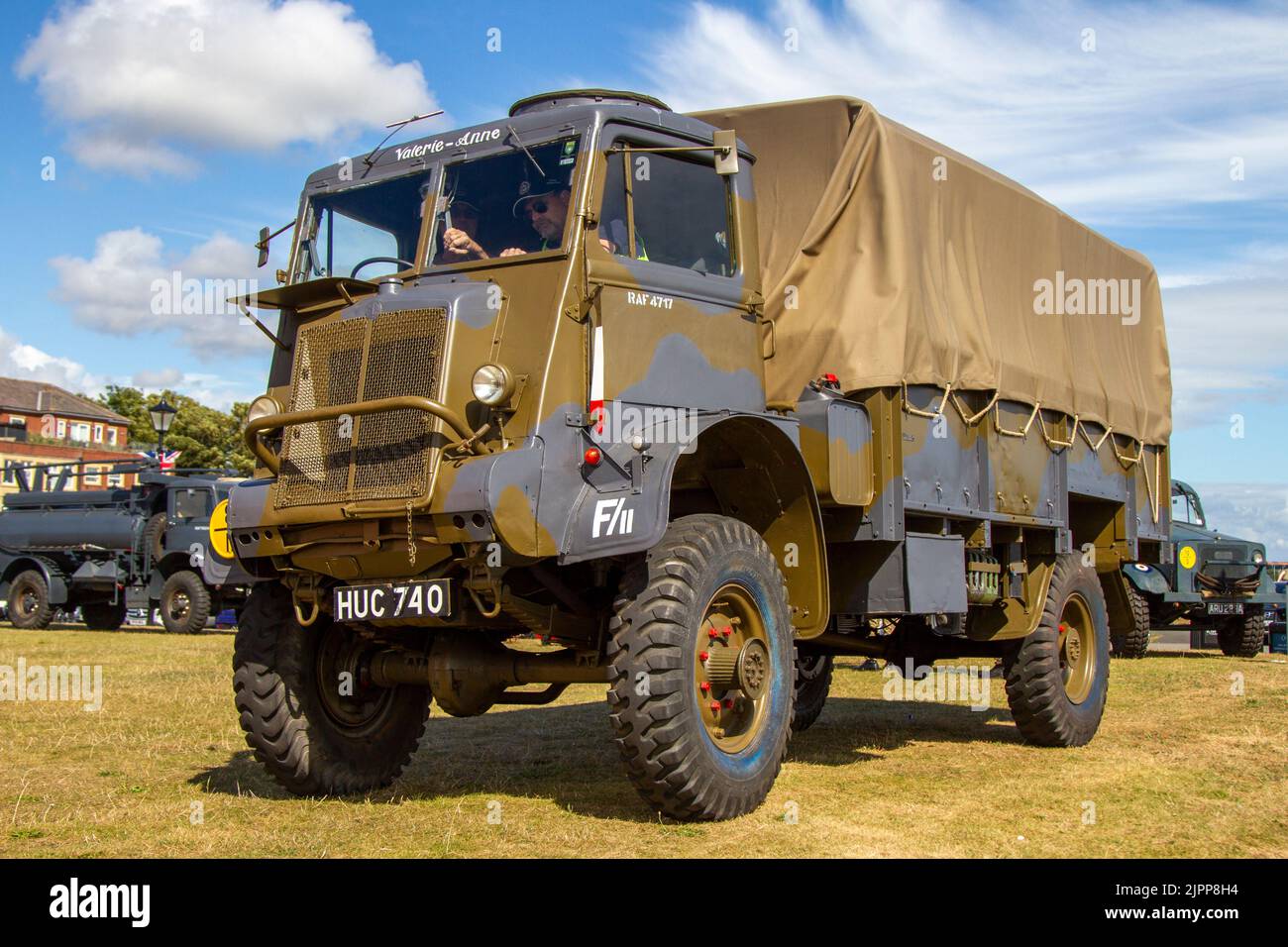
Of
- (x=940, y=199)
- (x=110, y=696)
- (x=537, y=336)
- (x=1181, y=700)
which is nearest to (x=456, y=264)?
(x=537, y=336)

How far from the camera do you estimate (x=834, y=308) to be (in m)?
8.31

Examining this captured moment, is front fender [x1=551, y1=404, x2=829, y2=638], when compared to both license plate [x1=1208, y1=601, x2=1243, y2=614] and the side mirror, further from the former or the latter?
license plate [x1=1208, y1=601, x2=1243, y2=614]

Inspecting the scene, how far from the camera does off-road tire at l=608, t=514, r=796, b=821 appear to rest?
602 cm

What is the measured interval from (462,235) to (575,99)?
1041mm

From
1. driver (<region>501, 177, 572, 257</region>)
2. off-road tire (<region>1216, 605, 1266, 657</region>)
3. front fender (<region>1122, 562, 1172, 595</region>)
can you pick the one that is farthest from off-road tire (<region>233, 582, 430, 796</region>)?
off-road tire (<region>1216, 605, 1266, 657</region>)

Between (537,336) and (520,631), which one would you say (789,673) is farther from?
(537,336)

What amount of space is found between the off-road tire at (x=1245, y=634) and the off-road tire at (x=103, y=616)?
70.7 feet

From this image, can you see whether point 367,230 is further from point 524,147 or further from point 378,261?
point 524,147

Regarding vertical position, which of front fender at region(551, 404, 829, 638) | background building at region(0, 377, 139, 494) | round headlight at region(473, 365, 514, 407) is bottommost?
front fender at region(551, 404, 829, 638)

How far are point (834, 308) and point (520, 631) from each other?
2.95m

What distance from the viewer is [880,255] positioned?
8430 mm

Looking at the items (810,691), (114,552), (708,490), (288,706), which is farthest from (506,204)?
(114,552)

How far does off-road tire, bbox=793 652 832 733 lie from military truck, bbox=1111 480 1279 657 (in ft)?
36.4

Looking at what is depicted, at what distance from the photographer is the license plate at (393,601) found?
6.05 meters
